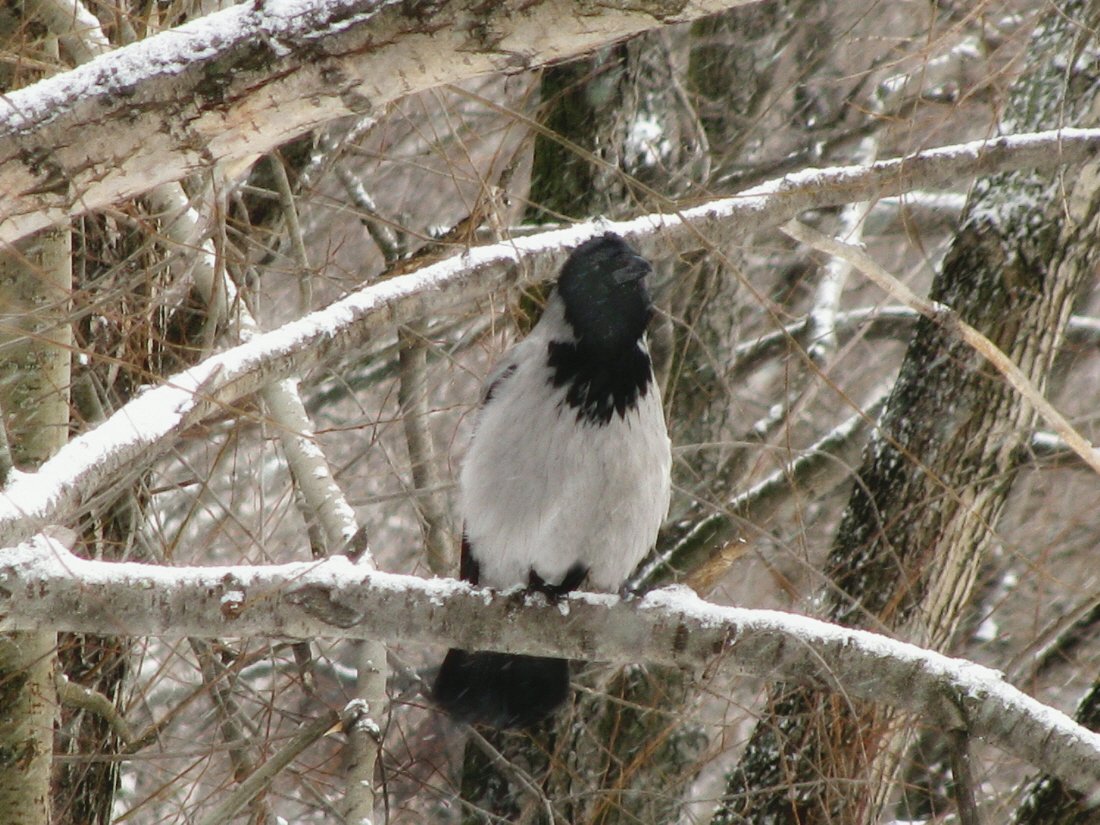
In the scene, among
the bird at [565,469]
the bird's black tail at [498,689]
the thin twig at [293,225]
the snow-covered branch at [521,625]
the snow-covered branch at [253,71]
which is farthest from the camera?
the thin twig at [293,225]

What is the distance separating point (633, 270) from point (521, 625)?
1.39 metres

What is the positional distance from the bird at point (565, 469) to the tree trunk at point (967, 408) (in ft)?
3.30

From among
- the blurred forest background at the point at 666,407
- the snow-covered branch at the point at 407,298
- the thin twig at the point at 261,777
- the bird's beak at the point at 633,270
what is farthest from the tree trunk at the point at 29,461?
the bird's beak at the point at 633,270

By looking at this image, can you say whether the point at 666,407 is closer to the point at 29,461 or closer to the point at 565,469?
the point at 565,469

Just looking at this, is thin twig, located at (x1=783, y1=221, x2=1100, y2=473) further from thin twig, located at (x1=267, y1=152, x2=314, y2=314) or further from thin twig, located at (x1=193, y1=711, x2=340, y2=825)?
thin twig, located at (x1=193, y1=711, x2=340, y2=825)

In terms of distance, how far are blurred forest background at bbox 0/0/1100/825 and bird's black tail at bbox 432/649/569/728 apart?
149mm

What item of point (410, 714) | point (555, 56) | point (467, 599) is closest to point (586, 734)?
point (410, 714)

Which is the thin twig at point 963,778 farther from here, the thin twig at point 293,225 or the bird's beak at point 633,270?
the thin twig at point 293,225

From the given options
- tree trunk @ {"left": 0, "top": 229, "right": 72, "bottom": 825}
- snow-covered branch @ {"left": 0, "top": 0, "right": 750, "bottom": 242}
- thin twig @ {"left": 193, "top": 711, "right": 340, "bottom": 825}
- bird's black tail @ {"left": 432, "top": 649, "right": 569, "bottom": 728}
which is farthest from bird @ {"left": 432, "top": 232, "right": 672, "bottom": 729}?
snow-covered branch @ {"left": 0, "top": 0, "right": 750, "bottom": 242}

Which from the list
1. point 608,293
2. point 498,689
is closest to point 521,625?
point 498,689

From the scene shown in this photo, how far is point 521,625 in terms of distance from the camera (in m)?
3.46

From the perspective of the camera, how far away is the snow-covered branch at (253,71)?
2.45 metres

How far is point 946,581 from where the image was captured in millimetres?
Result: 4965

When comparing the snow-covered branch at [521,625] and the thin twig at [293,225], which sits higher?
the thin twig at [293,225]
